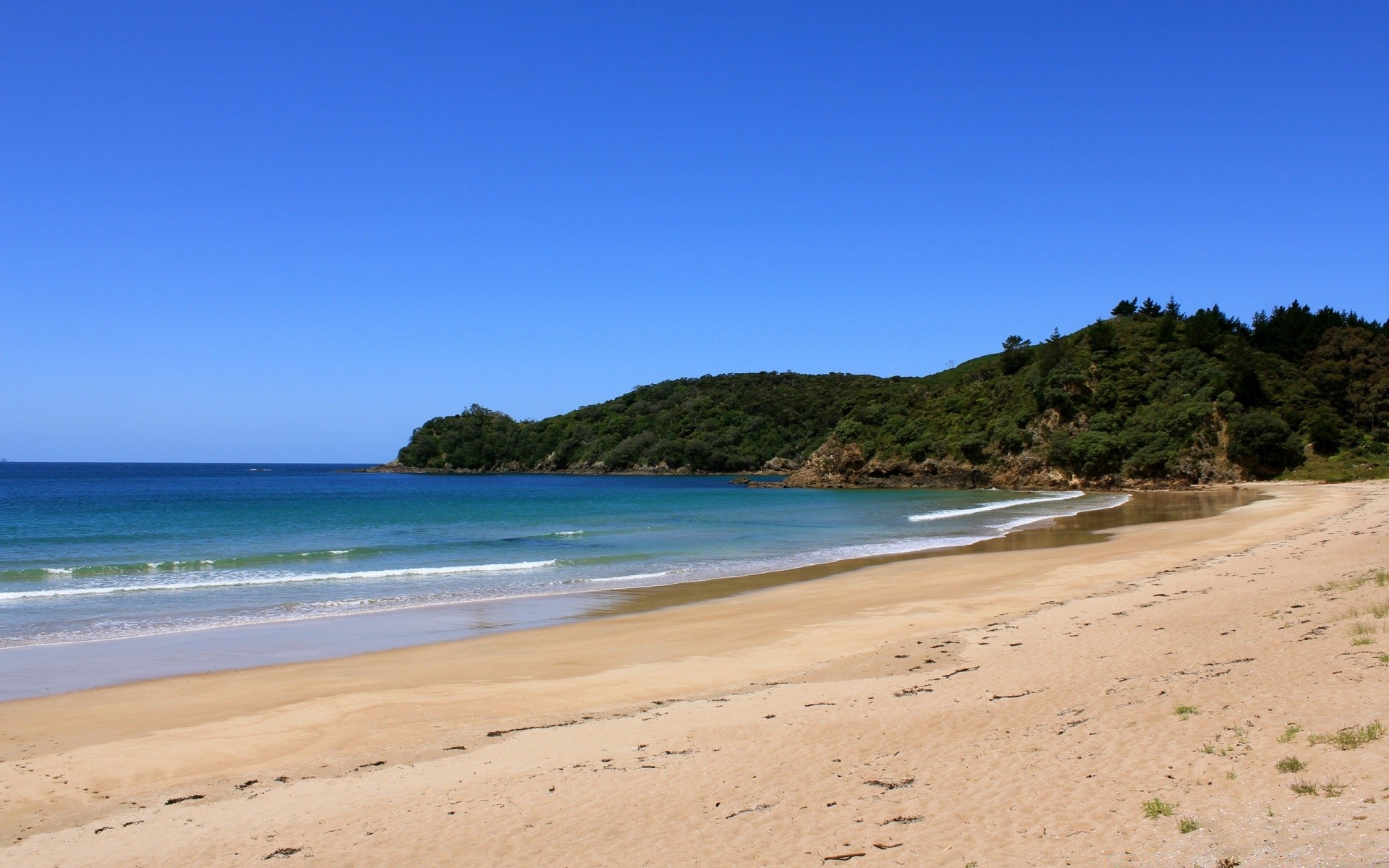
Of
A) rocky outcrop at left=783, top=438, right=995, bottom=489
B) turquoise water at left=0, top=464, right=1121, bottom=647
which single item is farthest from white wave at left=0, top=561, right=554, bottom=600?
rocky outcrop at left=783, top=438, right=995, bottom=489

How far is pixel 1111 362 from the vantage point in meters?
74.6

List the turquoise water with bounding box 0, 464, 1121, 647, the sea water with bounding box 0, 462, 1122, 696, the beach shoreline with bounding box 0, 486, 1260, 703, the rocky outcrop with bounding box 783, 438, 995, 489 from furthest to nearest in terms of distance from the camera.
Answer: the rocky outcrop with bounding box 783, 438, 995, 489
the turquoise water with bounding box 0, 464, 1121, 647
the sea water with bounding box 0, 462, 1122, 696
the beach shoreline with bounding box 0, 486, 1260, 703

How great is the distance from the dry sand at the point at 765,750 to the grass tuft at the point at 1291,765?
0.10 metres

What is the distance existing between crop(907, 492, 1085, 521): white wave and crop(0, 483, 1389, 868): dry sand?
99.4 feet

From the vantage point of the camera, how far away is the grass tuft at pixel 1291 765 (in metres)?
5.54

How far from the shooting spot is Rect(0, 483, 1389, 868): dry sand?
5.32 m

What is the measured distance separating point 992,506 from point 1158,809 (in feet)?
162

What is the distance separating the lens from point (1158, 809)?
17.2 ft

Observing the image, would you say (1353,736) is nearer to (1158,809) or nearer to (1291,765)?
(1291,765)

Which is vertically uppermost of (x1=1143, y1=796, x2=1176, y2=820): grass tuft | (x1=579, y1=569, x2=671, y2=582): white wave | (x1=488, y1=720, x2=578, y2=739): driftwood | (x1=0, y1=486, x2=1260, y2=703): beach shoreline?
(x1=1143, y1=796, x2=1176, y2=820): grass tuft

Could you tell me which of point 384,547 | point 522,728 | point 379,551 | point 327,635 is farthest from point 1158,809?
point 384,547

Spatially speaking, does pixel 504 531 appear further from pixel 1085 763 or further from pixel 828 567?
pixel 1085 763

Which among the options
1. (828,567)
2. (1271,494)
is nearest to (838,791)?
(828,567)

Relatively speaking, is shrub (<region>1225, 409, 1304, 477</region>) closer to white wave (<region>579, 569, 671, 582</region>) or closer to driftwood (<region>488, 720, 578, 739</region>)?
white wave (<region>579, 569, 671, 582</region>)
